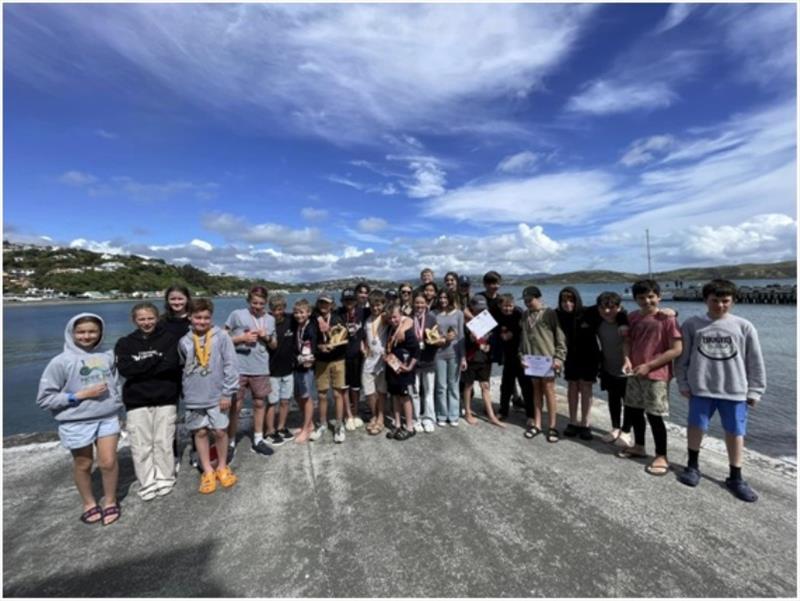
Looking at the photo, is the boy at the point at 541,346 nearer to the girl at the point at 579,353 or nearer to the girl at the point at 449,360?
the girl at the point at 579,353

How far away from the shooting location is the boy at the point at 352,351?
5.10 m

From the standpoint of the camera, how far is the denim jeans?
17.2ft

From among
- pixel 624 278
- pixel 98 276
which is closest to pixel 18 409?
pixel 98 276

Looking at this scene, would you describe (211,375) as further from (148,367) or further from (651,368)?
(651,368)

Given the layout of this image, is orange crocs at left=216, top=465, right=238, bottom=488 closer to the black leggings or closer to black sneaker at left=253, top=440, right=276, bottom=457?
black sneaker at left=253, top=440, right=276, bottom=457

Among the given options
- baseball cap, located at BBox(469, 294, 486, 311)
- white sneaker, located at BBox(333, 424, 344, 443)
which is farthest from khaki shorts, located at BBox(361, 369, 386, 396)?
baseball cap, located at BBox(469, 294, 486, 311)

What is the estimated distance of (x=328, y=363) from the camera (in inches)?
193

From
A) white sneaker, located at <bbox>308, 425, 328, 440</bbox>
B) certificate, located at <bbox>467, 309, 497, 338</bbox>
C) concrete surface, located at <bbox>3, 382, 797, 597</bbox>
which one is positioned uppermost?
certificate, located at <bbox>467, 309, 497, 338</bbox>

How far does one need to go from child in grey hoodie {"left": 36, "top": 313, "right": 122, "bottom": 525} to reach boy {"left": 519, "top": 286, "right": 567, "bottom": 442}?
15.4 feet

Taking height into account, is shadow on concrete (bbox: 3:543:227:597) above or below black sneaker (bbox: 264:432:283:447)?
below

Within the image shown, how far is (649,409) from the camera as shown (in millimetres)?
4086

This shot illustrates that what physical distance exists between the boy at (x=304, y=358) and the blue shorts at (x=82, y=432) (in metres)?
2.05

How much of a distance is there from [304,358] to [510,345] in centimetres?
297

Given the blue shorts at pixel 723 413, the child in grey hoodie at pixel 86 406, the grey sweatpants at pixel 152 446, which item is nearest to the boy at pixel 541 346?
the blue shorts at pixel 723 413
